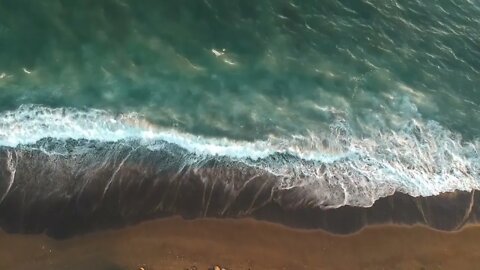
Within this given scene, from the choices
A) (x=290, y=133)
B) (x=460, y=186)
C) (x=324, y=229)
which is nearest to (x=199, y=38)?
(x=290, y=133)

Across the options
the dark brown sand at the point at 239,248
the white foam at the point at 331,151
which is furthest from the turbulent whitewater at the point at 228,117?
the dark brown sand at the point at 239,248

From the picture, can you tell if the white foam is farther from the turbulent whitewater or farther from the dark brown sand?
the dark brown sand

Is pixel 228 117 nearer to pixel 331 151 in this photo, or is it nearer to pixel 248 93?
pixel 248 93

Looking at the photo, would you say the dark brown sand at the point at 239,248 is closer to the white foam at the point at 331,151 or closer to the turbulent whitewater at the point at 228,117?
the turbulent whitewater at the point at 228,117

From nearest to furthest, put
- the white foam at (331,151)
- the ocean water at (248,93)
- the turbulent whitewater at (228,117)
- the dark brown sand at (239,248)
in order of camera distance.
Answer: the dark brown sand at (239,248), the turbulent whitewater at (228,117), the white foam at (331,151), the ocean water at (248,93)

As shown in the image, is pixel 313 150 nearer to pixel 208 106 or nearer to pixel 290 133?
pixel 290 133

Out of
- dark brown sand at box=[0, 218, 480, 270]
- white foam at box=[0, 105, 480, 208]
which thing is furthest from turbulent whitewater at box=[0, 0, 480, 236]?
dark brown sand at box=[0, 218, 480, 270]

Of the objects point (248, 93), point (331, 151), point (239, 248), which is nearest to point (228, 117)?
point (248, 93)
